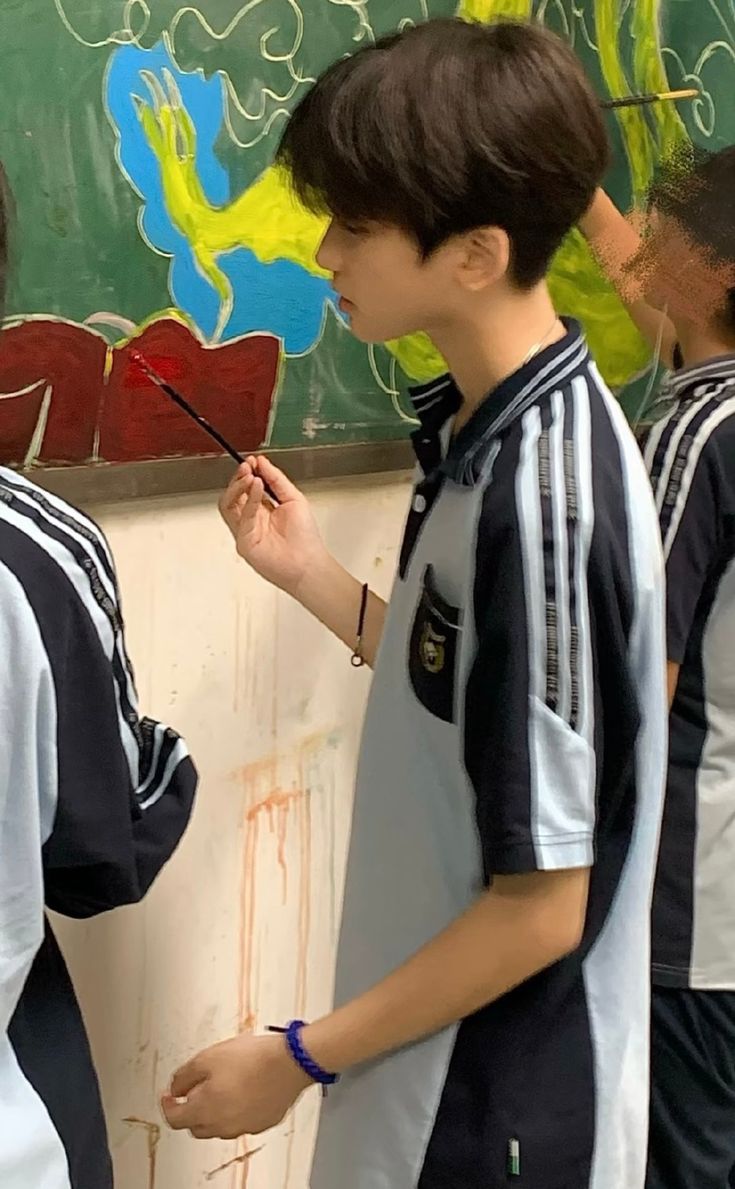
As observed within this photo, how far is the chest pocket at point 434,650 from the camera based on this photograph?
68cm

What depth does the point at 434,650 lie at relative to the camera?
2.27ft

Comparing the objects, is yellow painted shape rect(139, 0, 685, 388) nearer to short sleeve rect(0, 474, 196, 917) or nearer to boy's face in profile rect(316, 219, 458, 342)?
boy's face in profile rect(316, 219, 458, 342)

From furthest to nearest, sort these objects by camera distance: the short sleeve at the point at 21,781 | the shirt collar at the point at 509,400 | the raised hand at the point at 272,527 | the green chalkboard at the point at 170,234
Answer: the raised hand at the point at 272,527 → the green chalkboard at the point at 170,234 → the shirt collar at the point at 509,400 → the short sleeve at the point at 21,781

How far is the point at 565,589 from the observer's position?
24.0 inches

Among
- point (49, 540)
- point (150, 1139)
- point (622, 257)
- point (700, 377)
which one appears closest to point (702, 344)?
point (700, 377)

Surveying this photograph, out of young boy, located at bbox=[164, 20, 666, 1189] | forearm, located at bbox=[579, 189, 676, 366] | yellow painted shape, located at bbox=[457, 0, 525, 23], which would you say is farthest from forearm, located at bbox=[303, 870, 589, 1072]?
yellow painted shape, located at bbox=[457, 0, 525, 23]

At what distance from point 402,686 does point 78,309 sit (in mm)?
373

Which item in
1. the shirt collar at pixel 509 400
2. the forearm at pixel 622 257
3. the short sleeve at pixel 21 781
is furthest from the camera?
the forearm at pixel 622 257

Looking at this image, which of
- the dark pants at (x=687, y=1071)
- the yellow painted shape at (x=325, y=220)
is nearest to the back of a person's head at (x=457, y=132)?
the yellow painted shape at (x=325, y=220)

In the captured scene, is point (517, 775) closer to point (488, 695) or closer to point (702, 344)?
point (488, 695)

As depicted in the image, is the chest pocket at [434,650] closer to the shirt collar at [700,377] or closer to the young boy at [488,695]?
the young boy at [488,695]

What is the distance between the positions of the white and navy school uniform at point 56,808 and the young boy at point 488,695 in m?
0.11

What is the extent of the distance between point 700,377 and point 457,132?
46 cm

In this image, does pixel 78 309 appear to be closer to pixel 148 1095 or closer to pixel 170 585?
pixel 170 585
